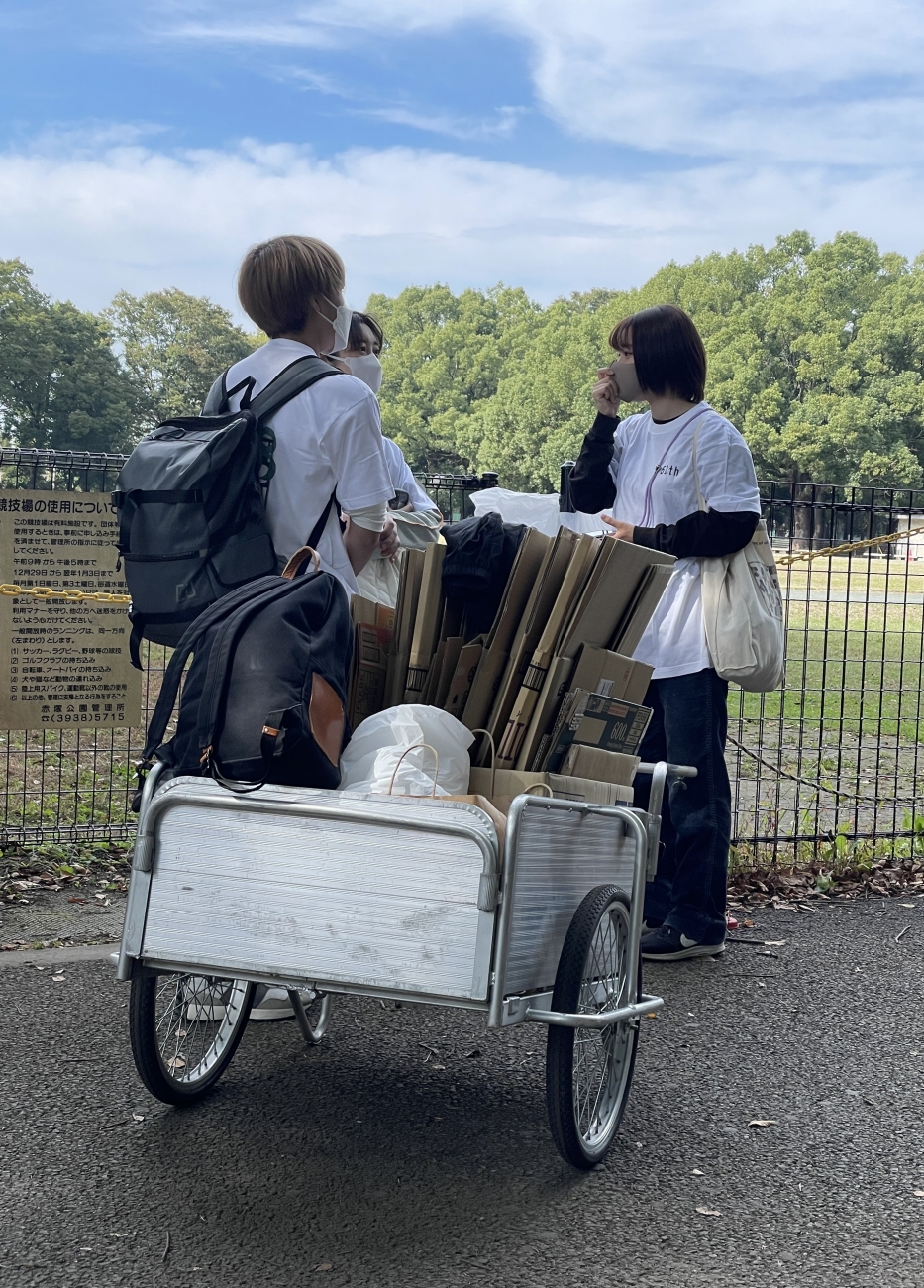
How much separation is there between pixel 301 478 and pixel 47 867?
3.08 m

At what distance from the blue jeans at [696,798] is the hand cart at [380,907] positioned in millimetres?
1737

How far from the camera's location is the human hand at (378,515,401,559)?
3691 mm

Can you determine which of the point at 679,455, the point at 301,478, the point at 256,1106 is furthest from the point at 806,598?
the point at 256,1106

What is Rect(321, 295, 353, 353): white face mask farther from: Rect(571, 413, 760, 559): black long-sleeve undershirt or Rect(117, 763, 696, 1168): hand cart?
Rect(117, 763, 696, 1168): hand cart

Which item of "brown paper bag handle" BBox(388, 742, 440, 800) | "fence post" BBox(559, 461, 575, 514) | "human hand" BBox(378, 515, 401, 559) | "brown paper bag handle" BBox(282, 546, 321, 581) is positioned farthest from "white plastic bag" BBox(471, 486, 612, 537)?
"brown paper bag handle" BBox(388, 742, 440, 800)

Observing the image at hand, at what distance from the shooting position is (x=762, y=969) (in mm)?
4734

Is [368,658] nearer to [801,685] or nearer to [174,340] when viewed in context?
[801,685]

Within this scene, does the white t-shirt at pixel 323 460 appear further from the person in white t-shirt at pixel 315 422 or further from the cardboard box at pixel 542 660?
the cardboard box at pixel 542 660

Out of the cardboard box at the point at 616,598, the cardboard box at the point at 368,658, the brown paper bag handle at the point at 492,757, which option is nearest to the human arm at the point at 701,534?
the cardboard box at the point at 616,598

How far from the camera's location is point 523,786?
321 centimetres

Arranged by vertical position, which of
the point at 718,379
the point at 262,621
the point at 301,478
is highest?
the point at 718,379

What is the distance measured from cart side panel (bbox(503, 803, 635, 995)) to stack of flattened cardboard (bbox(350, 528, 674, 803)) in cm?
27

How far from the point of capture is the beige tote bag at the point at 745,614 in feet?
14.8

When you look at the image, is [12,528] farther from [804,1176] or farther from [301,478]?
[804,1176]
